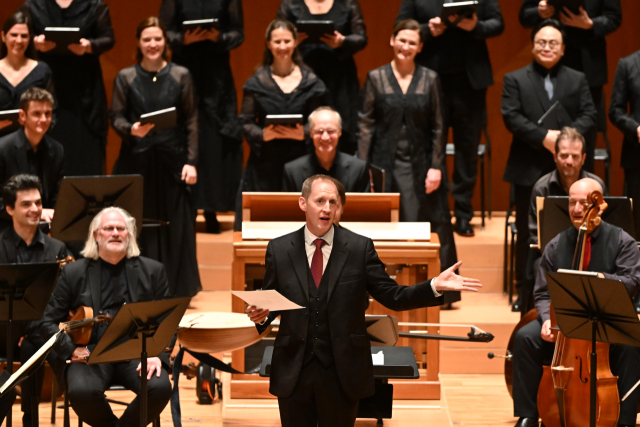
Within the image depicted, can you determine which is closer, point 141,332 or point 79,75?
point 141,332

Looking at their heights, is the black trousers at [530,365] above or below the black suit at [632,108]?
below

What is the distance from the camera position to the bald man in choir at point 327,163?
14.3ft

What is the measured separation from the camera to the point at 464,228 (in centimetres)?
566

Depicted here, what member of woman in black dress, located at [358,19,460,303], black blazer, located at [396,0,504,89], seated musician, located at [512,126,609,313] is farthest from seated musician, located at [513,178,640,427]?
black blazer, located at [396,0,504,89]

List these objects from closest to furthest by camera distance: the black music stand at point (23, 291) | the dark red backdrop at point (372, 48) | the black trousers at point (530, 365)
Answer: the black music stand at point (23, 291) → the black trousers at point (530, 365) → the dark red backdrop at point (372, 48)

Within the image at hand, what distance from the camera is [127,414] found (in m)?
3.40

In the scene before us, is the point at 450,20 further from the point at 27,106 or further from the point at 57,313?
the point at 57,313

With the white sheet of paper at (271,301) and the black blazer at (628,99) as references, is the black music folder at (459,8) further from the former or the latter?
the white sheet of paper at (271,301)

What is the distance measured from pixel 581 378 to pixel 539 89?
204 centimetres

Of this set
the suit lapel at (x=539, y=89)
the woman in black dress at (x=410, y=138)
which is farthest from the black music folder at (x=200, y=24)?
the suit lapel at (x=539, y=89)

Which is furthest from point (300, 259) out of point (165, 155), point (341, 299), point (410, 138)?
point (165, 155)

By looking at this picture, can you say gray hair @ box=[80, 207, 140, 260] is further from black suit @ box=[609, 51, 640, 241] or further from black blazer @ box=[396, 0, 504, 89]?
black suit @ box=[609, 51, 640, 241]

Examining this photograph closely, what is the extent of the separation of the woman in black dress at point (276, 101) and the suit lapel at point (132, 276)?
1119 millimetres

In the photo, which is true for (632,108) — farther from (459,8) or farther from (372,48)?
(372,48)
